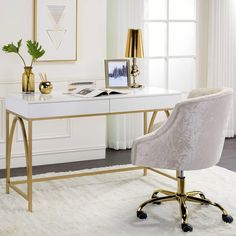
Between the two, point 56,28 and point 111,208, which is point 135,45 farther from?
point 111,208

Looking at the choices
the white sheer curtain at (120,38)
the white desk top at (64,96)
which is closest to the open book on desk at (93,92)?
the white desk top at (64,96)

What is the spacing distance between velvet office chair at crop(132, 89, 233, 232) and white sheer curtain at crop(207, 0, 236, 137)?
2.89m

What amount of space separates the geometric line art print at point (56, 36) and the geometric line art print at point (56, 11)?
8 centimetres

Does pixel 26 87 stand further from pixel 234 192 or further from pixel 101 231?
pixel 234 192

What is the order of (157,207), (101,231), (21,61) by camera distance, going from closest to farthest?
(101,231), (157,207), (21,61)

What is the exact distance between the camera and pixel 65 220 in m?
4.02

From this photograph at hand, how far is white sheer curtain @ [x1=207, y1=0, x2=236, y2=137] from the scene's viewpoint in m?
6.75

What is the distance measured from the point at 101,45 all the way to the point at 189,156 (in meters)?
2.19

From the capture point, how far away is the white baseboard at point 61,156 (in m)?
5.46

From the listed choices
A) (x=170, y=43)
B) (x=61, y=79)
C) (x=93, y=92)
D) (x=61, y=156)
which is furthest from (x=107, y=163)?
(x=170, y=43)

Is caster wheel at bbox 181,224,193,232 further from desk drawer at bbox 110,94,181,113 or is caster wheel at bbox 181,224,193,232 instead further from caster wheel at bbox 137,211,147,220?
desk drawer at bbox 110,94,181,113

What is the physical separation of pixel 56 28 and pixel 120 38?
884 millimetres

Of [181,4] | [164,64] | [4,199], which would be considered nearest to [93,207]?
[4,199]

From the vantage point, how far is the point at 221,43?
6.81 meters
